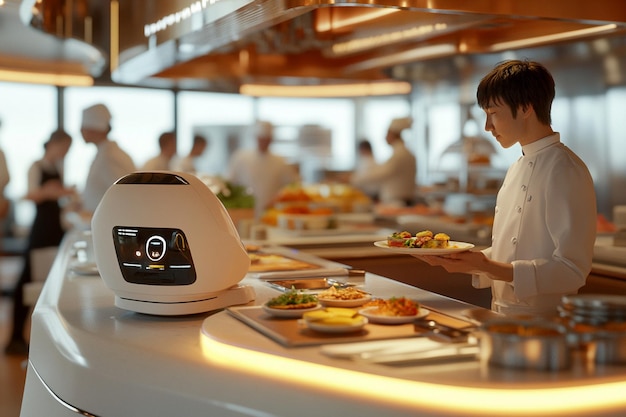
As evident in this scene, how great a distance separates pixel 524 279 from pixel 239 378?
939 mm

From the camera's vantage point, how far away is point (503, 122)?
2248 mm

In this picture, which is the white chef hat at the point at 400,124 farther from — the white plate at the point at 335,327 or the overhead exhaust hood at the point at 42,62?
the white plate at the point at 335,327

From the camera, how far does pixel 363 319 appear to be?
5.83ft

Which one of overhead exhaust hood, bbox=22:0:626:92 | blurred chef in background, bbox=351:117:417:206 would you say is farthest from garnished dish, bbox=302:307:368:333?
blurred chef in background, bbox=351:117:417:206

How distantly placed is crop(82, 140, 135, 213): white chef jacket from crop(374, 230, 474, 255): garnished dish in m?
3.56

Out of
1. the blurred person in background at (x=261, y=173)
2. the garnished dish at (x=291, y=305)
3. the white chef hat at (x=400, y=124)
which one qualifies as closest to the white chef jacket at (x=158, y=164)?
the blurred person in background at (x=261, y=173)

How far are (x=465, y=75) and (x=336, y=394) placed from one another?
894cm

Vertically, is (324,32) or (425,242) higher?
(324,32)

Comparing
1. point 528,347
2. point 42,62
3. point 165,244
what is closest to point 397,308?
point 528,347

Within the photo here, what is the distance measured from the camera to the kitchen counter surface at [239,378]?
1384 mm

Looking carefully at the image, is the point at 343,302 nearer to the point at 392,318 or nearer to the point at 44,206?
the point at 392,318

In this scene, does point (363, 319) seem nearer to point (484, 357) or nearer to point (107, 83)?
point (484, 357)

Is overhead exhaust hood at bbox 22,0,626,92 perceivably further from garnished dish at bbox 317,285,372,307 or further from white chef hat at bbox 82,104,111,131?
garnished dish at bbox 317,285,372,307

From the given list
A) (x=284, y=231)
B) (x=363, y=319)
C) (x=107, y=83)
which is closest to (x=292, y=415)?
(x=363, y=319)
